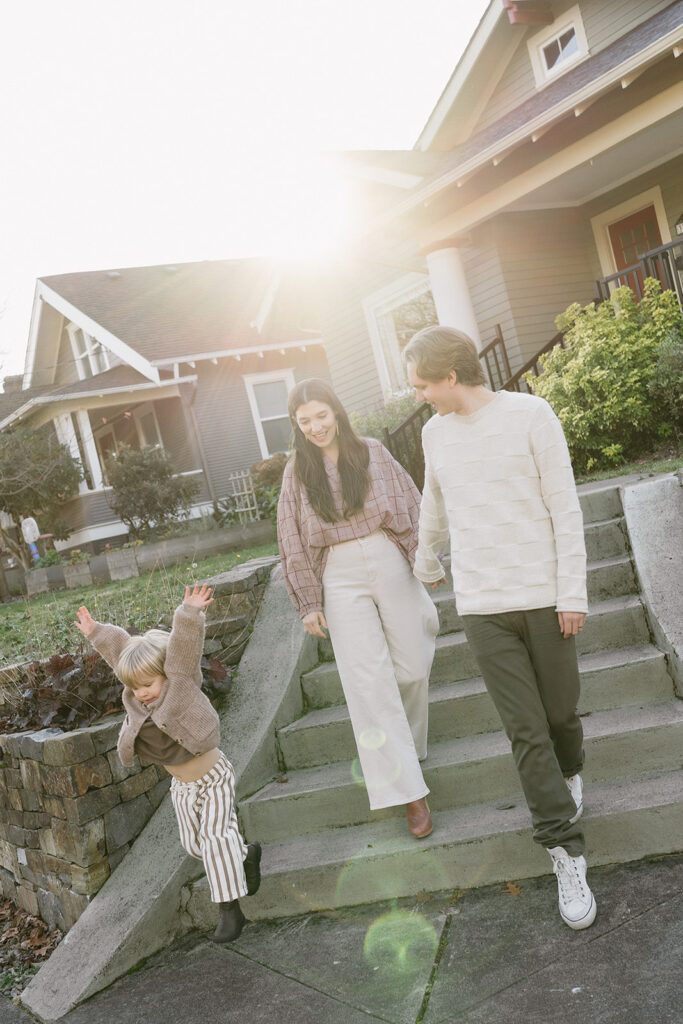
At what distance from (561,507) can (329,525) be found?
3.55ft

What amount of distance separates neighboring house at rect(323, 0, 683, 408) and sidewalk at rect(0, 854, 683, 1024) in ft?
23.6

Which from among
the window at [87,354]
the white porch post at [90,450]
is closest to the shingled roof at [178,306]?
the window at [87,354]

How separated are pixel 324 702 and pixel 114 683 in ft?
3.61

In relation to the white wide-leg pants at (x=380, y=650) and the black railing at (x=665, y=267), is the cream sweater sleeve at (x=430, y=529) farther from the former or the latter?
the black railing at (x=665, y=267)

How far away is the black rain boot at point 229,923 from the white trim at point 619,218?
9453 mm

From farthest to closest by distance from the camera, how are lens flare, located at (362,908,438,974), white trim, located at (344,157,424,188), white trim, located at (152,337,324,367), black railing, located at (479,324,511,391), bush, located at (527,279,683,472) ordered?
white trim, located at (152,337,324,367), white trim, located at (344,157,424,188), black railing, located at (479,324,511,391), bush, located at (527,279,683,472), lens flare, located at (362,908,438,974)

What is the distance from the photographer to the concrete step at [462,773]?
11.8 feet

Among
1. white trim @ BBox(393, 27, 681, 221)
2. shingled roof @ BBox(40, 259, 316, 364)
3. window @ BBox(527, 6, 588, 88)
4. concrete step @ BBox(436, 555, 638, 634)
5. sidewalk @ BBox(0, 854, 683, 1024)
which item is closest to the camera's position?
sidewalk @ BBox(0, 854, 683, 1024)

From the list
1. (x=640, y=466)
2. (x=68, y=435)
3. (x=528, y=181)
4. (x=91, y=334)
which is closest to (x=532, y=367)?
(x=528, y=181)

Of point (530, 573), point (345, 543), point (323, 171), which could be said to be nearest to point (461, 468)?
point (530, 573)

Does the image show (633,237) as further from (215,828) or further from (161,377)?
(161,377)

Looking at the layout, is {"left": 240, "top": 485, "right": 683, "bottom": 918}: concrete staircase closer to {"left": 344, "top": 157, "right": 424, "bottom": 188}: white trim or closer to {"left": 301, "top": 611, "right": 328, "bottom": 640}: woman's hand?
Result: {"left": 301, "top": 611, "right": 328, "bottom": 640}: woman's hand

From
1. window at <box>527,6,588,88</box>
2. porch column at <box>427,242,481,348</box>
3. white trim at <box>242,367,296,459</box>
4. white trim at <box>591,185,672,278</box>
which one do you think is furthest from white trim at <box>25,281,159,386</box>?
white trim at <box>591,185,672,278</box>

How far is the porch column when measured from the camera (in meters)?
11.0
